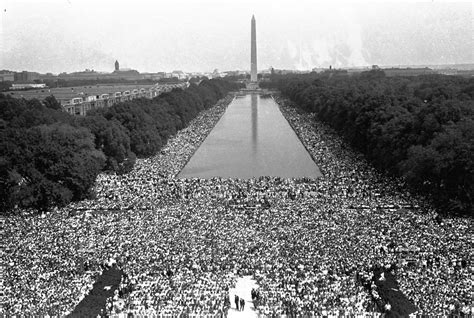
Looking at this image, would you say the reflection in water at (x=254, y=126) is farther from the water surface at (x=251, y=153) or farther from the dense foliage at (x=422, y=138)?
the dense foliage at (x=422, y=138)

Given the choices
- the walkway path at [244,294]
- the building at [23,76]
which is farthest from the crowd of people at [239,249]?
the building at [23,76]

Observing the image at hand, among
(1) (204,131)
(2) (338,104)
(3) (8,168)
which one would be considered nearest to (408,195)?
(3) (8,168)

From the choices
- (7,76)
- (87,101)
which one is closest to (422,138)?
(87,101)

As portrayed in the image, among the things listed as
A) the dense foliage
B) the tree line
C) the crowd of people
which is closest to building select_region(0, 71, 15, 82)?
the tree line

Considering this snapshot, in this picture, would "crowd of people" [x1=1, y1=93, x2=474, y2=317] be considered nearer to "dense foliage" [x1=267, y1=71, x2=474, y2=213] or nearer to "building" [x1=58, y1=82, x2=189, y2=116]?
"dense foliage" [x1=267, y1=71, x2=474, y2=213]

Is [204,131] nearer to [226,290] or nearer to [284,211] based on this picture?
[284,211]

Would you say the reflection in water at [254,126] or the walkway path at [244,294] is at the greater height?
the walkway path at [244,294]
